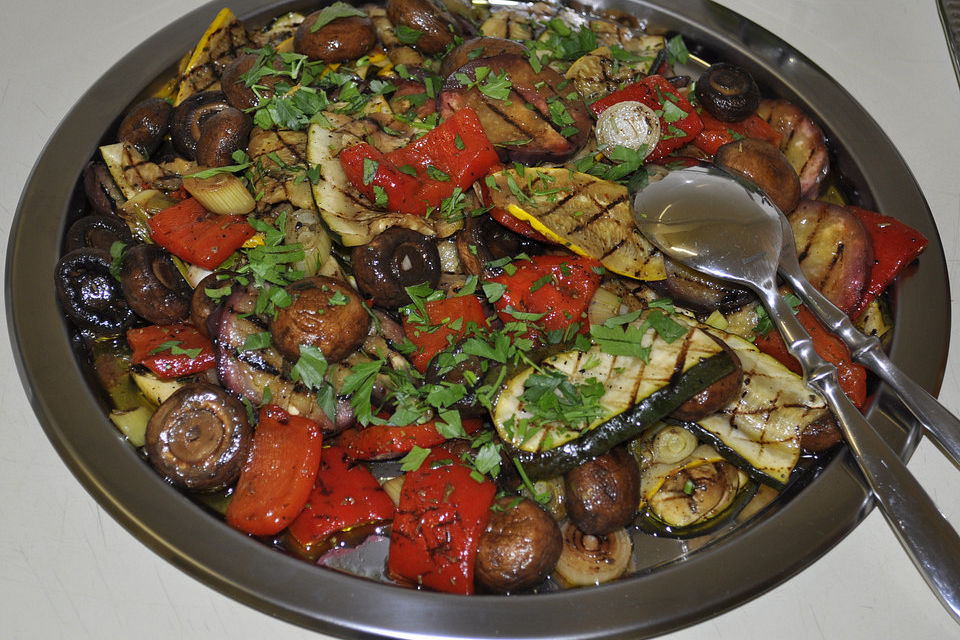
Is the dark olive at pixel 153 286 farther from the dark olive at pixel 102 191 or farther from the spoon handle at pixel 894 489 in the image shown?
the spoon handle at pixel 894 489

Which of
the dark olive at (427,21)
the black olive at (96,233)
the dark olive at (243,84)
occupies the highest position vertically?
the dark olive at (427,21)

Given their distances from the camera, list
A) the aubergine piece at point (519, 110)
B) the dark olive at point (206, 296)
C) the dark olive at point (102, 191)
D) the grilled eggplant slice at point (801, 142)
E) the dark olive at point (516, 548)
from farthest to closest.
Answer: the grilled eggplant slice at point (801, 142) < the dark olive at point (102, 191) < the aubergine piece at point (519, 110) < the dark olive at point (206, 296) < the dark olive at point (516, 548)

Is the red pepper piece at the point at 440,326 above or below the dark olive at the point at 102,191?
below

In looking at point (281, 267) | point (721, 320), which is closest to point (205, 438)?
point (281, 267)

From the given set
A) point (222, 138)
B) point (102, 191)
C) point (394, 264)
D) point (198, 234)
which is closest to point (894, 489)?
point (394, 264)

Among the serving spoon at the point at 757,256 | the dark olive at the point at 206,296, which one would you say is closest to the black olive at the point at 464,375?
the dark olive at the point at 206,296

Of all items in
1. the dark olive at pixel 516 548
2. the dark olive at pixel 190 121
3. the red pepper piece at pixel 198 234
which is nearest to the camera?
the dark olive at pixel 516 548

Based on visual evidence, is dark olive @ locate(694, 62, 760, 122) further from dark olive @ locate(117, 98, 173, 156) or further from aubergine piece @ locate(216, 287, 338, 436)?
dark olive @ locate(117, 98, 173, 156)

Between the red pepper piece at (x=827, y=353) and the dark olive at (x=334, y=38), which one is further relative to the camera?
the dark olive at (x=334, y=38)
